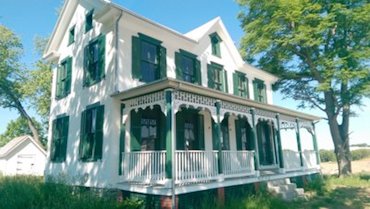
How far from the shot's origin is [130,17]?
11672mm

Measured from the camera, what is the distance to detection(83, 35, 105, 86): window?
1215cm

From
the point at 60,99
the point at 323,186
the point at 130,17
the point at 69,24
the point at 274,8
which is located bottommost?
the point at 323,186

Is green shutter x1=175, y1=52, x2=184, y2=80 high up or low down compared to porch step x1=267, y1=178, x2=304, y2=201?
up

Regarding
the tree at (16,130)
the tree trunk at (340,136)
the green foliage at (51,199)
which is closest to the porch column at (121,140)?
the green foliage at (51,199)

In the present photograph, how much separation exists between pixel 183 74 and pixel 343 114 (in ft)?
50.7

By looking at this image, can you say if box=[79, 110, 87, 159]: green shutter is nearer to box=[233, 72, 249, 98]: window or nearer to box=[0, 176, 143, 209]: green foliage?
box=[0, 176, 143, 209]: green foliage

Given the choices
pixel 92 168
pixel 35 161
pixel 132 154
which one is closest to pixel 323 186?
pixel 132 154

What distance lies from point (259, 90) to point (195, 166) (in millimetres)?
11415

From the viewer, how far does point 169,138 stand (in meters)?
8.86

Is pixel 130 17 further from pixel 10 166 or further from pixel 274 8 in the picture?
pixel 10 166

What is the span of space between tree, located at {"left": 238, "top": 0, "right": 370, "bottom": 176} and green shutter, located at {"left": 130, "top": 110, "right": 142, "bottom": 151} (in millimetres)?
14031

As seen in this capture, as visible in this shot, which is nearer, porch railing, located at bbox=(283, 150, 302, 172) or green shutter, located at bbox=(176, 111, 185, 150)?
green shutter, located at bbox=(176, 111, 185, 150)

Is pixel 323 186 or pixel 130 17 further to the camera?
pixel 323 186

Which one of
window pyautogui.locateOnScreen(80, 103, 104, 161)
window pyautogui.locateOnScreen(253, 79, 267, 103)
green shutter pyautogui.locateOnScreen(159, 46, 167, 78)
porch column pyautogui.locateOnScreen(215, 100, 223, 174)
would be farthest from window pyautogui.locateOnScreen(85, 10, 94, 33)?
window pyautogui.locateOnScreen(253, 79, 267, 103)
